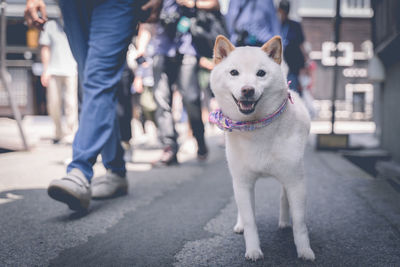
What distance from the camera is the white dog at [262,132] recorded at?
5.10ft

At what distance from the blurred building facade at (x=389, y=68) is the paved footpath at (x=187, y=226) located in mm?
1686

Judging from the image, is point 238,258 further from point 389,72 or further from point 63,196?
point 389,72

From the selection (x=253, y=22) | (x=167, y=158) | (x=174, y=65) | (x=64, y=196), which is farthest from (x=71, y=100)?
(x=64, y=196)

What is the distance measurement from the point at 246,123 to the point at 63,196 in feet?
3.64

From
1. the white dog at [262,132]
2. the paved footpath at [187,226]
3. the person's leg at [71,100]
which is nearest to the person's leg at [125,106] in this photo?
the paved footpath at [187,226]

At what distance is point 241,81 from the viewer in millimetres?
1521

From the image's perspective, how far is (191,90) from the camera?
4020 millimetres

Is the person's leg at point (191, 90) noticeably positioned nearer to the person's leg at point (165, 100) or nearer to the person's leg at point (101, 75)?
the person's leg at point (165, 100)

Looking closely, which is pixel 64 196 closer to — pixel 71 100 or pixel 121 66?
pixel 121 66

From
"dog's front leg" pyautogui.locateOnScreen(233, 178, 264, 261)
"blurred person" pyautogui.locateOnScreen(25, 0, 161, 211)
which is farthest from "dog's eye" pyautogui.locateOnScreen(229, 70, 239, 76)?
"blurred person" pyautogui.locateOnScreen(25, 0, 161, 211)

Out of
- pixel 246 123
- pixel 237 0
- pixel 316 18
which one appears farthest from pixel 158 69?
pixel 316 18

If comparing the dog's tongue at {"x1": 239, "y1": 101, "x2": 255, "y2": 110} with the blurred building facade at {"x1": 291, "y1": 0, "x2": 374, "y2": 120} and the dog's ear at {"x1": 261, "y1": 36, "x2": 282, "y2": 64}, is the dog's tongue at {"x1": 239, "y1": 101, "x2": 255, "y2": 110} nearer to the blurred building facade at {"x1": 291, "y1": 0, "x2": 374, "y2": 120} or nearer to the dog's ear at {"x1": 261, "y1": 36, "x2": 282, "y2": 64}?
the dog's ear at {"x1": 261, "y1": 36, "x2": 282, "y2": 64}

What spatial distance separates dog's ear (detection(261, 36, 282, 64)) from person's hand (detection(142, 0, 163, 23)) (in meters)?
1.21

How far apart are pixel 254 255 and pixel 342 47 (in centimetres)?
Result: 2198
